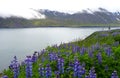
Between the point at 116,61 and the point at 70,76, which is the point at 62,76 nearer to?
the point at 70,76

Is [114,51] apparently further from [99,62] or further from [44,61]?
[44,61]

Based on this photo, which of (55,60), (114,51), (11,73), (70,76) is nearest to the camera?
(70,76)

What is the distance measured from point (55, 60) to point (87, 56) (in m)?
1.40

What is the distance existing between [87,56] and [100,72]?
1114mm

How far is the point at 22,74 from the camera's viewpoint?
10680mm

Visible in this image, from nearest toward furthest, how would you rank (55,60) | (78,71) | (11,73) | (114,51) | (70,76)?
(78,71)
(70,76)
(11,73)
(55,60)
(114,51)

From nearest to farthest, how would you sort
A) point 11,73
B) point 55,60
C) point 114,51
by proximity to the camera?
point 11,73
point 55,60
point 114,51

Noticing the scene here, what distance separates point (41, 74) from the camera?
1005 cm

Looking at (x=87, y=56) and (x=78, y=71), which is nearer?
(x=78, y=71)

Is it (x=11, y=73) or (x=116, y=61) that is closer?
(x=11, y=73)

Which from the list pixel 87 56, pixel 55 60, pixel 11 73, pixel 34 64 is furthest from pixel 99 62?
pixel 11 73

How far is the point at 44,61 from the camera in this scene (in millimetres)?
12781

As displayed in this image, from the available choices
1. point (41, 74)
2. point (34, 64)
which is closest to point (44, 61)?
point (34, 64)

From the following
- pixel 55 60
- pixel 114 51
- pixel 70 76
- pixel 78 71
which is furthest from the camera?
pixel 114 51
